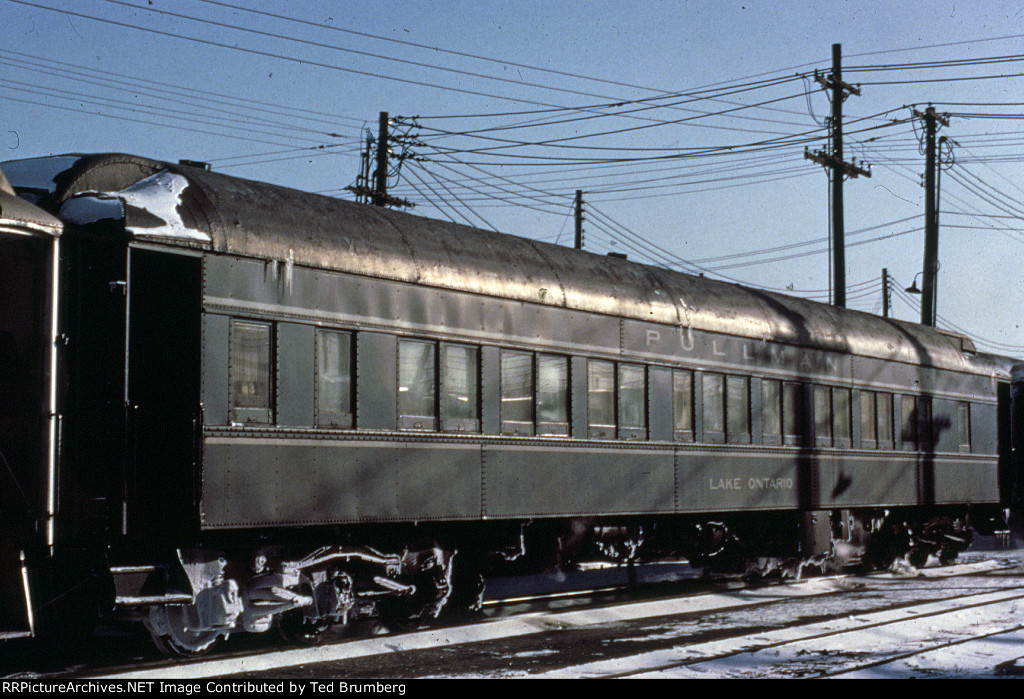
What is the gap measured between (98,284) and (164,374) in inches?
33.9

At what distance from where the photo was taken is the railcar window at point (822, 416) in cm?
1627

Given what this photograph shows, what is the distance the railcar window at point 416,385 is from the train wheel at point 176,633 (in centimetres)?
Result: 241

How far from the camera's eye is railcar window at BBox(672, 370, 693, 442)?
1390 cm

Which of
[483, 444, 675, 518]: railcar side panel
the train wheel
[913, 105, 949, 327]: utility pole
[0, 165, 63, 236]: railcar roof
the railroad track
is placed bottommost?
the railroad track

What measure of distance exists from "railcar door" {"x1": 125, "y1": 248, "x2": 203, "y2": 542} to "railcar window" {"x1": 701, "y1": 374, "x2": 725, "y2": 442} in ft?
22.6

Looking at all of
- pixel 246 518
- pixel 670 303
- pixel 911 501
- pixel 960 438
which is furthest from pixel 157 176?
pixel 960 438

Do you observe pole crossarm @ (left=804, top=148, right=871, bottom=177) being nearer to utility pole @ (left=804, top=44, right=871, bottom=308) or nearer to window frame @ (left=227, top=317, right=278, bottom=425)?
utility pole @ (left=804, top=44, right=871, bottom=308)

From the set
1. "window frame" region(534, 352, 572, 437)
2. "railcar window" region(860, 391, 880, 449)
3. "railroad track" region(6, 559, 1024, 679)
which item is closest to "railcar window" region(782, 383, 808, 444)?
"railcar window" region(860, 391, 880, 449)

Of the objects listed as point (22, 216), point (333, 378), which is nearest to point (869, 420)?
point (333, 378)

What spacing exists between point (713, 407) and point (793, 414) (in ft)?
6.06

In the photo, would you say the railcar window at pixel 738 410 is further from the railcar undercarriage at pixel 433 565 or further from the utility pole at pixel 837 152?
the utility pole at pixel 837 152

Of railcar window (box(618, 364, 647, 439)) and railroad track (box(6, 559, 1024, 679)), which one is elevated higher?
railcar window (box(618, 364, 647, 439))

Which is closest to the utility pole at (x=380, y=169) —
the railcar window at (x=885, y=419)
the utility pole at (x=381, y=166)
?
the utility pole at (x=381, y=166)

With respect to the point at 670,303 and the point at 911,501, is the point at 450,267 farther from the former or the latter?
the point at 911,501
